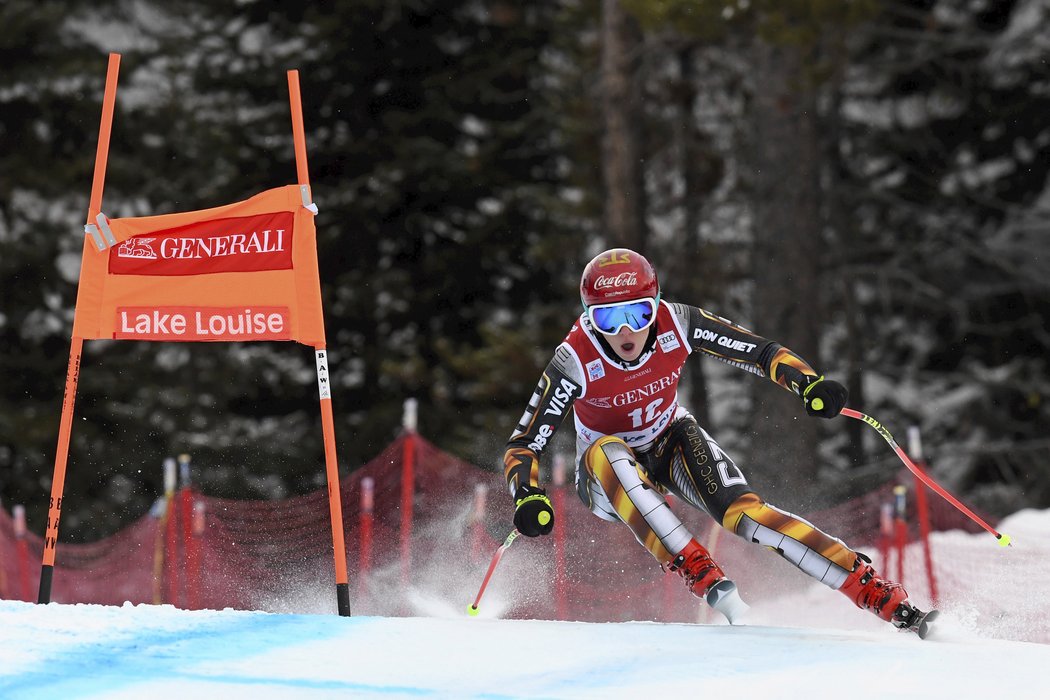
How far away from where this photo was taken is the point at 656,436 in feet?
19.2

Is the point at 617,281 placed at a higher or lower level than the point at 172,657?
higher

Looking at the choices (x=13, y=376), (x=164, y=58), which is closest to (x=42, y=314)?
(x=13, y=376)

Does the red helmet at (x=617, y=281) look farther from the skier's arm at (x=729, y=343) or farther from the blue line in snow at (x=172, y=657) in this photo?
the blue line in snow at (x=172, y=657)

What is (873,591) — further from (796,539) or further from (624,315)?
(624,315)

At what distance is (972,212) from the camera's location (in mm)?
18531

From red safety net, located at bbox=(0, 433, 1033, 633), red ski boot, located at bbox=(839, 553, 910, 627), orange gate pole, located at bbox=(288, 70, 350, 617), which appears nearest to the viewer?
red ski boot, located at bbox=(839, 553, 910, 627)

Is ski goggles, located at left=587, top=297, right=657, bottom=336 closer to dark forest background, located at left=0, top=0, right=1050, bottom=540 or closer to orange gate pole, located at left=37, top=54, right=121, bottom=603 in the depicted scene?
orange gate pole, located at left=37, top=54, right=121, bottom=603

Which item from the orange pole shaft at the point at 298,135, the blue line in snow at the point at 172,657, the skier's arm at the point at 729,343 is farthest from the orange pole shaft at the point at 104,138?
the skier's arm at the point at 729,343

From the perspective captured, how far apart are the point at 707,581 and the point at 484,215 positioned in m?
13.2

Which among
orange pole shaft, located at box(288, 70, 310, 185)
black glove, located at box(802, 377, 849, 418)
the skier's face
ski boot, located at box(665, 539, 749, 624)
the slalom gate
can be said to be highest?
orange pole shaft, located at box(288, 70, 310, 185)

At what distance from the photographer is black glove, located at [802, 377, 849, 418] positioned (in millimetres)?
5246

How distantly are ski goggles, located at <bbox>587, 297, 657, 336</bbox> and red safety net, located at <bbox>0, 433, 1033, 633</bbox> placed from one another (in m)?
3.16

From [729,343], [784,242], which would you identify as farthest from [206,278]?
[784,242]

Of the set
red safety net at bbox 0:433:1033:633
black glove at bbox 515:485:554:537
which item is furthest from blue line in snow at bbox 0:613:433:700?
red safety net at bbox 0:433:1033:633
